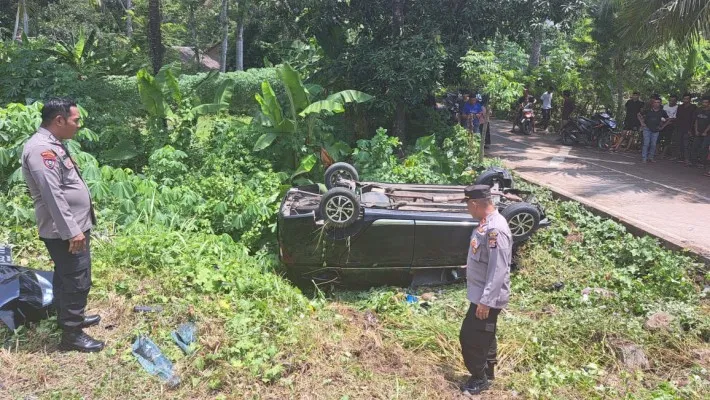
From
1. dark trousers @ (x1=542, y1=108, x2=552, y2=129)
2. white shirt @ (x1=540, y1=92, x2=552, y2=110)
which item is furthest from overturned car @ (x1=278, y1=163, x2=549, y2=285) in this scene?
dark trousers @ (x1=542, y1=108, x2=552, y2=129)

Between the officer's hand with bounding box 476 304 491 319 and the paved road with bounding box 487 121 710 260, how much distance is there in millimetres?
3799

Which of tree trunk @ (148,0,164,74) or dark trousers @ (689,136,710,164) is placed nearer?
dark trousers @ (689,136,710,164)

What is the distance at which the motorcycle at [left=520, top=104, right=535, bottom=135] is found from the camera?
16.5m

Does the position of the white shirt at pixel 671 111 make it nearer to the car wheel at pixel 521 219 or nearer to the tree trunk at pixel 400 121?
the tree trunk at pixel 400 121

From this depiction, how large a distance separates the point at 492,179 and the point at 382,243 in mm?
2046

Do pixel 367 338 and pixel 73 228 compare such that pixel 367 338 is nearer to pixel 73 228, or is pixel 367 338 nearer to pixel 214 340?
pixel 214 340

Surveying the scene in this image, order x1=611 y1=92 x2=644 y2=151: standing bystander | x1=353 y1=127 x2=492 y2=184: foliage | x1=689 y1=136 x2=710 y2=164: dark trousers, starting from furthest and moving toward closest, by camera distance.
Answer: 1. x1=611 y1=92 x2=644 y2=151: standing bystander
2. x1=689 y1=136 x2=710 y2=164: dark trousers
3. x1=353 y1=127 x2=492 y2=184: foliage

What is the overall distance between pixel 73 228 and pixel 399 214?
136 inches

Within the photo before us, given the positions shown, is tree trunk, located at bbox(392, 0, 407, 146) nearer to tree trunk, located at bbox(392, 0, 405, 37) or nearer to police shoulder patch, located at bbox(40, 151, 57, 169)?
tree trunk, located at bbox(392, 0, 405, 37)

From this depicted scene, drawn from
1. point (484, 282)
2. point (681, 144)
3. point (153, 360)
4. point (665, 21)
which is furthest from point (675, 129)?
point (153, 360)

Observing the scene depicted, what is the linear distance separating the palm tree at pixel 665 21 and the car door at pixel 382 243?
23.5 ft

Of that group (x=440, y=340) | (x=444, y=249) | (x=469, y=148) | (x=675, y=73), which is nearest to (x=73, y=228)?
(x=440, y=340)

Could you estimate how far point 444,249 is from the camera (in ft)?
20.5

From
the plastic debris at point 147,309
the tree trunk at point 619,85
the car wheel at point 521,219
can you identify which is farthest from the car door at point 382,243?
the tree trunk at point 619,85
